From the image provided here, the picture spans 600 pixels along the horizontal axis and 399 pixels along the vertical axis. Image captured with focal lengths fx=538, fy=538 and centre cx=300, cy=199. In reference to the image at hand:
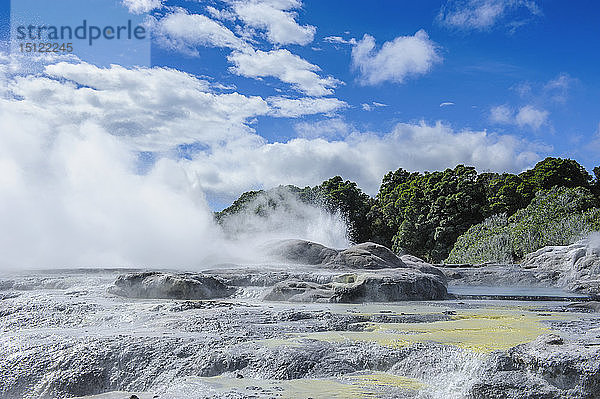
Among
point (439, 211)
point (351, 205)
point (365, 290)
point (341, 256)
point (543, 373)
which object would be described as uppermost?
point (351, 205)

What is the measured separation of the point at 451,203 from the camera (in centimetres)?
4472

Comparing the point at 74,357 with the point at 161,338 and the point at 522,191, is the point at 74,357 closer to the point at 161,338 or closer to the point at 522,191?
the point at 161,338

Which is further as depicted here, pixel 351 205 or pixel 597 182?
pixel 351 205

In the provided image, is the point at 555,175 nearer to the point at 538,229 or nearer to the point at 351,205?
the point at 538,229

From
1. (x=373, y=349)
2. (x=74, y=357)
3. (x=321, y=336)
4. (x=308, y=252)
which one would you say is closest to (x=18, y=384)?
(x=74, y=357)

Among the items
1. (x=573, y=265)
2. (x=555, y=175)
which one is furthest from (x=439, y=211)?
(x=573, y=265)

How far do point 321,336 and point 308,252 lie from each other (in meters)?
13.7

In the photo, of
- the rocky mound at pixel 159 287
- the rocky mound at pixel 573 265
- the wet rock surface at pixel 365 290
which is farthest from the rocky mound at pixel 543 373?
the rocky mound at pixel 573 265

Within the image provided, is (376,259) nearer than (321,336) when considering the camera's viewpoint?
No

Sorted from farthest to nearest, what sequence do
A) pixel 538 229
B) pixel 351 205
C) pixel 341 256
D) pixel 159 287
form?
pixel 351 205 → pixel 538 229 → pixel 341 256 → pixel 159 287

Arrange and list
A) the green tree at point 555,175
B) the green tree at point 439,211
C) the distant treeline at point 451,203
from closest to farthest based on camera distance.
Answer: the distant treeline at point 451,203 < the green tree at point 555,175 < the green tree at point 439,211

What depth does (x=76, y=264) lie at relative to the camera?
2212 cm

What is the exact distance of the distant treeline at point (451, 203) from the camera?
3225 cm

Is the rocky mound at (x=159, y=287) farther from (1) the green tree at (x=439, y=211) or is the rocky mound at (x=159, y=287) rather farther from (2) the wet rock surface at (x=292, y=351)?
(1) the green tree at (x=439, y=211)
